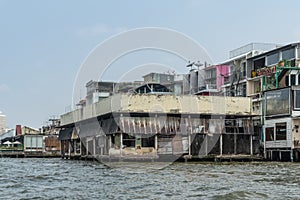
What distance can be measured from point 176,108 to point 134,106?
12.6ft

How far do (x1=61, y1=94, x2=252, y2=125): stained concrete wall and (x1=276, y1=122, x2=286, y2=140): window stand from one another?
9.56 feet

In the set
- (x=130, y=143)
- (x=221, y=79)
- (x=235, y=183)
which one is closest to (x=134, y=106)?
(x=130, y=143)

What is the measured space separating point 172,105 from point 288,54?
1904 cm

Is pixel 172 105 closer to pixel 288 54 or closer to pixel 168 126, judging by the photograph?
pixel 168 126

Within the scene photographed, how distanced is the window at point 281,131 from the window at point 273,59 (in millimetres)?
13160

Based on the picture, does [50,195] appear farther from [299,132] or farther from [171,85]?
[171,85]

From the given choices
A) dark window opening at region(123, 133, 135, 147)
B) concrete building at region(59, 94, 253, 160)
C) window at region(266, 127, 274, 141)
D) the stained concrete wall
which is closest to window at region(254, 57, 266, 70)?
window at region(266, 127, 274, 141)

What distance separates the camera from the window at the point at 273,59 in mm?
58181

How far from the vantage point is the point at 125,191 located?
17.9 m

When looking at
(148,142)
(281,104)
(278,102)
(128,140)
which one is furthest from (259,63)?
(128,140)

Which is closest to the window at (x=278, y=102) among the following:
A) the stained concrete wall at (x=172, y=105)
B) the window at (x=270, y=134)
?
the window at (x=270, y=134)

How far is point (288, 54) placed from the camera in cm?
5628

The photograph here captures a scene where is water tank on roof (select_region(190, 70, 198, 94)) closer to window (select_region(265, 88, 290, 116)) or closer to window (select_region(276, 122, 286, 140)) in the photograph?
window (select_region(265, 88, 290, 116))

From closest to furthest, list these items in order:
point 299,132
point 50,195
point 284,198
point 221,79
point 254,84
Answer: point 284,198 < point 50,195 < point 299,132 < point 254,84 < point 221,79
